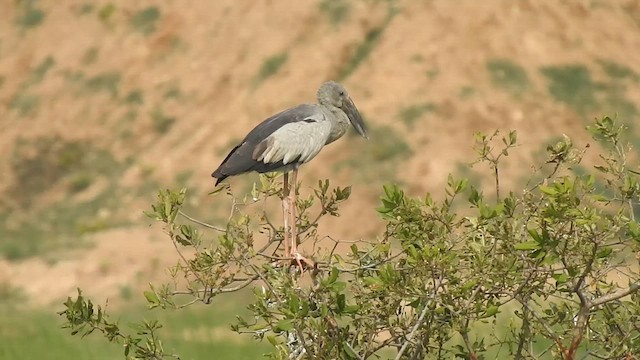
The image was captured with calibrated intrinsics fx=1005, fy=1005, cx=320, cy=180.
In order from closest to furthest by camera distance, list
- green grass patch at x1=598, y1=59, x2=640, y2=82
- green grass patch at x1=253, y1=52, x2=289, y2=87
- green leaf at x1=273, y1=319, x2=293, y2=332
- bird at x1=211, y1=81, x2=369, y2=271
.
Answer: green leaf at x1=273, y1=319, x2=293, y2=332, bird at x1=211, y1=81, x2=369, y2=271, green grass patch at x1=598, y1=59, x2=640, y2=82, green grass patch at x1=253, y1=52, x2=289, y2=87

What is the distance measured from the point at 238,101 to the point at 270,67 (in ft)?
3.91

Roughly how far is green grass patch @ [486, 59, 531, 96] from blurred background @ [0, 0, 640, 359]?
0.04 meters

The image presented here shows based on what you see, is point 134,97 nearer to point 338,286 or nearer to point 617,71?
point 617,71

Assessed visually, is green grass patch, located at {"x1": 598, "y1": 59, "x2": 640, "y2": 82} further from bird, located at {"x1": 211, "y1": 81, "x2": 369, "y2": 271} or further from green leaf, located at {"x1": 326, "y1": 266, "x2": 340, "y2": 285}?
green leaf, located at {"x1": 326, "y1": 266, "x2": 340, "y2": 285}

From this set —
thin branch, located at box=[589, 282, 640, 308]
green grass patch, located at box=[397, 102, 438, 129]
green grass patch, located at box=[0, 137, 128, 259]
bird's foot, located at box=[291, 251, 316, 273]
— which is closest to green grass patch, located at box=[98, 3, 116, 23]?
green grass patch, located at box=[0, 137, 128, 259]

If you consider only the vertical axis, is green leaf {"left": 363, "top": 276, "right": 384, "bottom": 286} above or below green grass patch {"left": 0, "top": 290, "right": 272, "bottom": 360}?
below

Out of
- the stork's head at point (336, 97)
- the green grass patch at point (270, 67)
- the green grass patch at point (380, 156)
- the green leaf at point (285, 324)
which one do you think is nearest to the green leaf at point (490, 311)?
the green leaf at point (285, 324)

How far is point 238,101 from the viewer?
79.5ft

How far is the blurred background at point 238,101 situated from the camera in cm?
2030

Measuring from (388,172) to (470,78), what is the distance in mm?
3150

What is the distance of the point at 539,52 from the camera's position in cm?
2294

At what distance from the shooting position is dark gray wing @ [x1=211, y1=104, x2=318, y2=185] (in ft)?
19.9

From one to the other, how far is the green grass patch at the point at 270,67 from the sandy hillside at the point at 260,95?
55 mm

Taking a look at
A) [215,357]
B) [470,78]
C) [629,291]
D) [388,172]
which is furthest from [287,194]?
[470,78]
